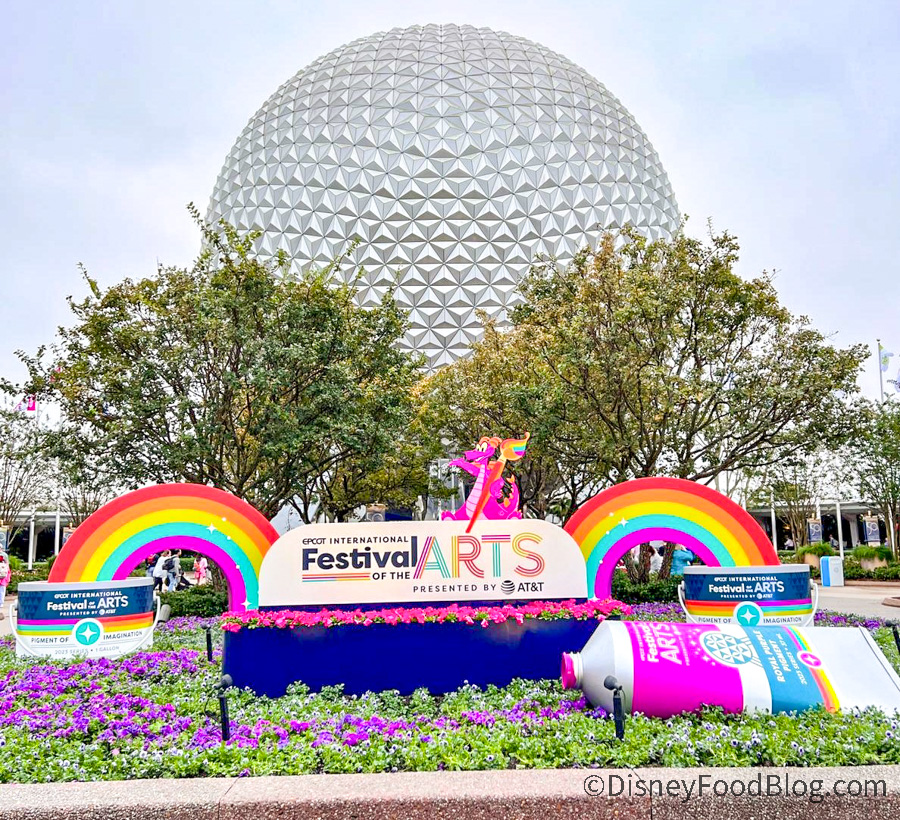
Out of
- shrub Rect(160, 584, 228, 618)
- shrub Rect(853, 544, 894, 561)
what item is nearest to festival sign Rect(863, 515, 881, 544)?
shrub Rect(853, 544, 894, 561)

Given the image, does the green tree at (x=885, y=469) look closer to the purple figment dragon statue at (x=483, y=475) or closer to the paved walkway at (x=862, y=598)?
the paved walkway at (x=862, y=598)

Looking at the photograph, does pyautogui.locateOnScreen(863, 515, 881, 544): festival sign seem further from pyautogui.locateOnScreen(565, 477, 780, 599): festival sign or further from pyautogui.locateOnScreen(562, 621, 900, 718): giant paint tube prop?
pyautogui.locateOnScreen(562, 621, 900, 718): giant paint tube prop

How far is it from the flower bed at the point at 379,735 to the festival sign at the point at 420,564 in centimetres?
142

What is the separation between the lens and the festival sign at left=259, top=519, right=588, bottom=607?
36.5 ft

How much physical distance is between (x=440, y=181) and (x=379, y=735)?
3553cm

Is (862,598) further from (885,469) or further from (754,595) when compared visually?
(754,595)

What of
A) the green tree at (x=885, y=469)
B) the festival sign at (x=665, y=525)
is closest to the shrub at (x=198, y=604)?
the festival sign at (x=665, y=525)

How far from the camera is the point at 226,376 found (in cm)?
2075

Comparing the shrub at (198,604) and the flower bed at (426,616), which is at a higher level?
the flower bed at (426,616)

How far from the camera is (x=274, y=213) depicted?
1618 inches

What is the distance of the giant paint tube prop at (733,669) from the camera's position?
24.5 feet

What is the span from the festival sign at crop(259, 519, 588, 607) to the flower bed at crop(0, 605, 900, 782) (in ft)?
4.66

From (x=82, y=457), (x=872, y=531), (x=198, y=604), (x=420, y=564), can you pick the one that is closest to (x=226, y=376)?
(x=82, y=457)

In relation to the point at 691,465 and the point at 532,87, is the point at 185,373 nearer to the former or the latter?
the point at 691,465
